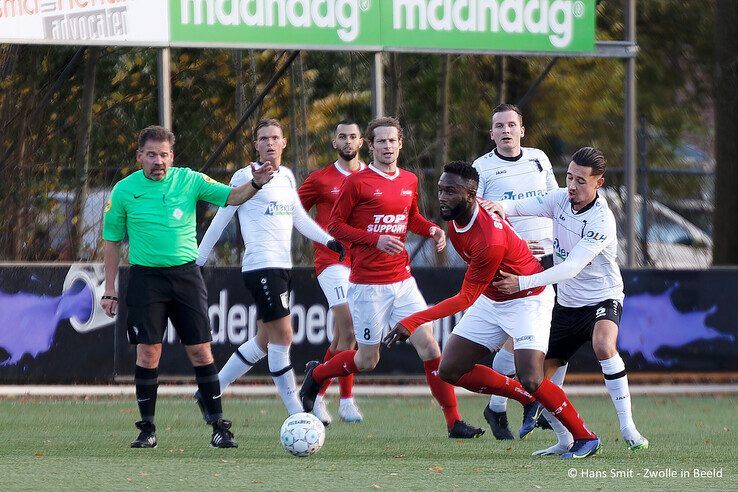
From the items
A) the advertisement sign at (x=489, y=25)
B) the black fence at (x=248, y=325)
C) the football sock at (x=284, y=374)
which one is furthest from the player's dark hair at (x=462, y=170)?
the advertisement sign at (x=489, y=25)

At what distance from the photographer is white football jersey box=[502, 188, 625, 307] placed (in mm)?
8562

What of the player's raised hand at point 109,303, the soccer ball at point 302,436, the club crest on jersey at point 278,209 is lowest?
the soccer ball at point 302,436

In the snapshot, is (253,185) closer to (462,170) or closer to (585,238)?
(462,170)

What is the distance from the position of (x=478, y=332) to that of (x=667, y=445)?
1.60 m

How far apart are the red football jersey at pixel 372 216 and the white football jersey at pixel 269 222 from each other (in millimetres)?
379

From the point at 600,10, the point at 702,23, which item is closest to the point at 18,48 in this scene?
the point at 600,10

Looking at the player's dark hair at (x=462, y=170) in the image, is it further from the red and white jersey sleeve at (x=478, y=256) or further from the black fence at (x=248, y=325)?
the black fence at (x=248, y=325)

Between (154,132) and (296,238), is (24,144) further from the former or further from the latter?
(154,132)

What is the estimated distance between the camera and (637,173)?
1705 cm

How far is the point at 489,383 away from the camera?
854 cm

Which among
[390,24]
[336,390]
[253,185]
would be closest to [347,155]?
[253,185]

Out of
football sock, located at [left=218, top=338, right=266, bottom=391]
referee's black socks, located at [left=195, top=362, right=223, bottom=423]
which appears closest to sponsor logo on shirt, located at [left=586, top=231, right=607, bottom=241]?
referee's black socks, located at [left=195, top=362, right=223, bottom=423]

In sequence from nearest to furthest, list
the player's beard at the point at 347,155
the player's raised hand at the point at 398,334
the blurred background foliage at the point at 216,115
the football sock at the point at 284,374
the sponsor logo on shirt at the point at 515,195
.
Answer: the player's raised hand at the point at 398,334 → the sponsor logo on shirt at the point at 515,195 → the football sock at the point at 284,374 → the player's beard at the point at 347,155 → the blurred background foliage at the point at 216,115

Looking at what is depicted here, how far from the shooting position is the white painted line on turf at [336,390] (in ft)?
41.3
